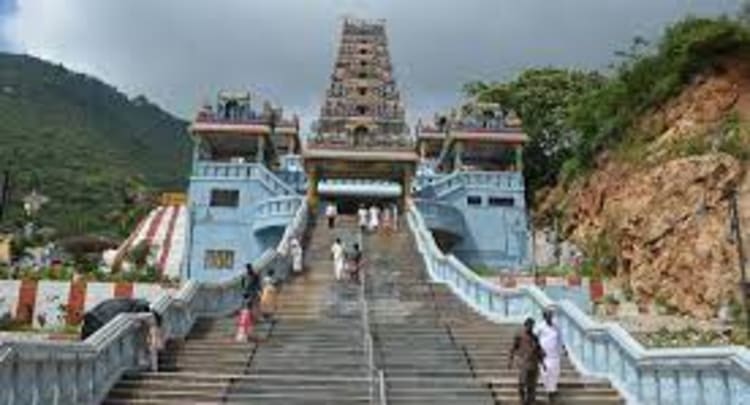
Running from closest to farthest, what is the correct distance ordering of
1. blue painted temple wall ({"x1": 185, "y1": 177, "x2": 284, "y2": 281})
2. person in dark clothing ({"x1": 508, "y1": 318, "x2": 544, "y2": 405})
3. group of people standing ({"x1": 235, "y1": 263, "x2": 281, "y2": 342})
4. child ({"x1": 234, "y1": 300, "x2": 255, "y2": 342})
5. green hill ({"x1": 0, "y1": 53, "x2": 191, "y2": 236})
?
person in dark clothing ({"x1": 508, "y1": 318, "x2": 544, "y2": 405}) → child ({"x1": 234, "y1": 300, "x2": 255, "y2": 342}) → group of people standing ({"x1": 235, "y1": 263, "x2": 281, "y2": 342}) → blue painted temple wall ({"x1": 185, "y1": 177, "x2": 284, "y2": 281}) → green hill ({"x1": 0, "y1": 53, "x2": 191, "y2": 236})

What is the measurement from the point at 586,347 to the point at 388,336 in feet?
13.6

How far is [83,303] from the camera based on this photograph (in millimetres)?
34125

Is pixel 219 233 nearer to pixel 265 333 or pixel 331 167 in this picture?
pixel 331 167

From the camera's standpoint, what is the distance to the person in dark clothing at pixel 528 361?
14289mm

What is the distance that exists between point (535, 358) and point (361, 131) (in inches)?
1975

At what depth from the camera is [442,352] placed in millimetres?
18312

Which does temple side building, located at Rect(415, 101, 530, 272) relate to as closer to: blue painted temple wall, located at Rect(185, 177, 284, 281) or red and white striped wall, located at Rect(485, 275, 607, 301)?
Result: blue painted temple wall, located at Rect(185, 177, 284, 281)

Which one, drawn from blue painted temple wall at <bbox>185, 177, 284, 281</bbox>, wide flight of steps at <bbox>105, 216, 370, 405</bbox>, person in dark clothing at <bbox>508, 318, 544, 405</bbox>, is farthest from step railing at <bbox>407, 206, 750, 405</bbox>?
blue painted temple wall at <bbox>185, 177, 284, 281</bbox>

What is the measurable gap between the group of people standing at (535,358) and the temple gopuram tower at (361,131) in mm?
29873

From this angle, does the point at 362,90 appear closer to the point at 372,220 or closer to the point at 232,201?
the point at 232,201

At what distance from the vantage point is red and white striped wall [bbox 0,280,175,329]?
112ft

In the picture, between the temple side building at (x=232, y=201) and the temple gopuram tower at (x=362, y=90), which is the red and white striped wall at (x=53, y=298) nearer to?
the temple side building at (x=232, y=201)

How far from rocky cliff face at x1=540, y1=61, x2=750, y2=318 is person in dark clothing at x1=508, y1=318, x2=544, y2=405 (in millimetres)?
19085

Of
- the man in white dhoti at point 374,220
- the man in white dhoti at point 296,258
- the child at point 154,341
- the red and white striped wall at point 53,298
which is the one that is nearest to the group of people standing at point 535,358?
the child at point 154,341
